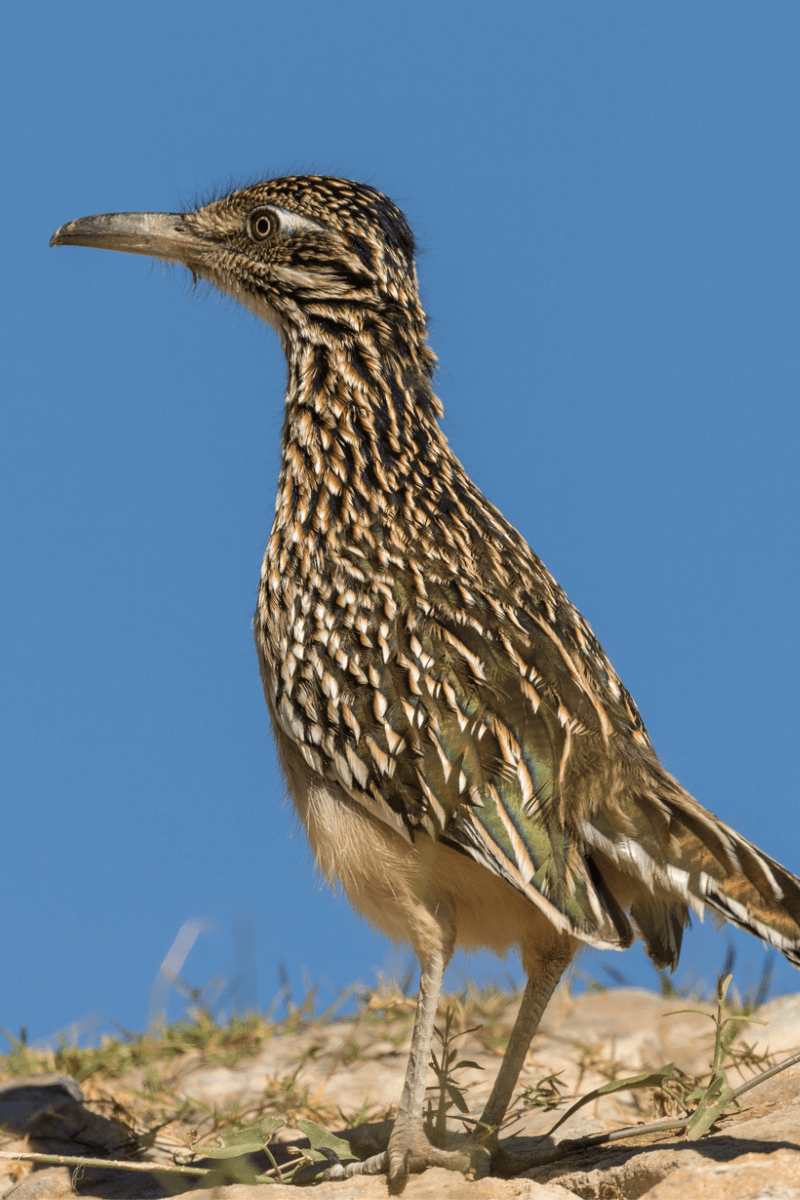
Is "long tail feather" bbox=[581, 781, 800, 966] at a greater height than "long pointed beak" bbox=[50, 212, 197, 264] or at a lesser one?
lesser

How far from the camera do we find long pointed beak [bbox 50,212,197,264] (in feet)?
18.9

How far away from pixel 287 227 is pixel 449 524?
1.70 meters

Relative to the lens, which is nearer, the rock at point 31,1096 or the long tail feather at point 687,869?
the long tail feather at point 687,869

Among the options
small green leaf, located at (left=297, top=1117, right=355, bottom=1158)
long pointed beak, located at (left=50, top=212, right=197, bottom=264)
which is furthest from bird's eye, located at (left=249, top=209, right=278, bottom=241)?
small green leaf, located at (left=297, top=1117, right=355, bottom=1158)

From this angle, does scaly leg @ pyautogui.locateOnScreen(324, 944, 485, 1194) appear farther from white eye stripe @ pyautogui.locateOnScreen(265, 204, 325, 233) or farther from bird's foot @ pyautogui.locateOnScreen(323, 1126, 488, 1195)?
white eye stripe @ pyautogui.locateOnScreen(265, 204, 325, 233)

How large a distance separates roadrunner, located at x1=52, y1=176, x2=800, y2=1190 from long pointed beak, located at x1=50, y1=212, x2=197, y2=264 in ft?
3.11

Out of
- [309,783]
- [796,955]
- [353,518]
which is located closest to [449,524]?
[353,518]

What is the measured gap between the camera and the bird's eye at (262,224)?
542 centimetres

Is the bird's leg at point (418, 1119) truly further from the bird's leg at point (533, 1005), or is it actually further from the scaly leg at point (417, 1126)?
the bird's leg at point (533, 1005)

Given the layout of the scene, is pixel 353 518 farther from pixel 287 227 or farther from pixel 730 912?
pixel 730 912

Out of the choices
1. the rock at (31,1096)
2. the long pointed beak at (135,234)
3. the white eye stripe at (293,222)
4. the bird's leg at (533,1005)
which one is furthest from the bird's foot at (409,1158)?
the long pointed beak at (135,234)

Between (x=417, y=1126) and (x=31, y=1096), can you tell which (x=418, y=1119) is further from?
(x=31, y=1096)

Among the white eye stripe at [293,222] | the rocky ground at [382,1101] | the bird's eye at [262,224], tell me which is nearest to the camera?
the rocky ground at [382,1101]

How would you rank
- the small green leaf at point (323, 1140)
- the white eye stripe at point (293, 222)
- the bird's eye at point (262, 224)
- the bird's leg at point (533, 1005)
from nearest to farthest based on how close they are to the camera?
1. the small green leaf at point (323, 1140)
2. the bird's leg at point (533, 1005)
3. the white eye stripe at point (293, 222)
4. the bird's eye at point (262, 224)
